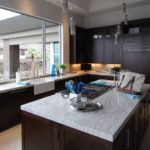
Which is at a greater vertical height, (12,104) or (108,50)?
(108,50)

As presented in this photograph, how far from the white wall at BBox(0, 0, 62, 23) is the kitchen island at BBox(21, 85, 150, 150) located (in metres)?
2.64

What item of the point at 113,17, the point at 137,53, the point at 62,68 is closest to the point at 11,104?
the point at 62,68

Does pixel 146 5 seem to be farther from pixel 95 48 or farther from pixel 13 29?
pixel 13 29

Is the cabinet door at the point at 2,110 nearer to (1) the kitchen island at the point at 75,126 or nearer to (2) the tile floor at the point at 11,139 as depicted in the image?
(2) the tile floor at the point at 11,139

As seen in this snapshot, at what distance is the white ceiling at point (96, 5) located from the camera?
4691 mm

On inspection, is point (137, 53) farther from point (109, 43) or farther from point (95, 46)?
point (95, 46)

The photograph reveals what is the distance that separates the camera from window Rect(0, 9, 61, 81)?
3730 millimetres

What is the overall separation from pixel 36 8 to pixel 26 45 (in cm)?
105

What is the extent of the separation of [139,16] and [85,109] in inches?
183

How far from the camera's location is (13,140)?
2.68 metres

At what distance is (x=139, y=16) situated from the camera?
5.14 metres

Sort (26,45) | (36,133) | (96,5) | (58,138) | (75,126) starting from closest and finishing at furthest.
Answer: (75,126)
(58,138)
(36,133)
(26,45)
(96,5)

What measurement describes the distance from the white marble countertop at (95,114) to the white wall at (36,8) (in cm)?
259

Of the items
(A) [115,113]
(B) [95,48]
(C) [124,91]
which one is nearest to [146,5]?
(B) [95,48]
